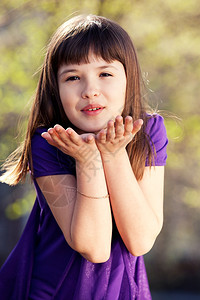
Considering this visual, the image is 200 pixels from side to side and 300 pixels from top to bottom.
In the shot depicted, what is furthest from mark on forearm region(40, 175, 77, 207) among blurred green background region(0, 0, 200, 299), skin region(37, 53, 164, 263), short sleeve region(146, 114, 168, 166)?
blurred green background region(0, 0, 200, 299)

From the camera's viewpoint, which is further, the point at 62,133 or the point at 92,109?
the point at 92,109

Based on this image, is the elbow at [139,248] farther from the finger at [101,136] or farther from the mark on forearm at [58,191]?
the finger at [101,136]

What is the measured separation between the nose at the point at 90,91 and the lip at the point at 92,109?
0.03 meters

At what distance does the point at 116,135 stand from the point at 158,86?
2.61 metres

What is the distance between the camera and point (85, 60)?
1607 mm

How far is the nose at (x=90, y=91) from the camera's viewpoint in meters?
1.57

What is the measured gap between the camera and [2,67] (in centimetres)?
386

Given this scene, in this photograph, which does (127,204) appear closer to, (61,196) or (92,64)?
(61,196)

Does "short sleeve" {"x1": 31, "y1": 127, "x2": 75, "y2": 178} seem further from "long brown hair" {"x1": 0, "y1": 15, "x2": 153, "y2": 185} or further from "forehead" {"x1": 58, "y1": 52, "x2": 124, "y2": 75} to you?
"forehead" {"x1": 58, "y1": 52, "x2": 124, "y2": 75}

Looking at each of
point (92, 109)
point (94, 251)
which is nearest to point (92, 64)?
point (92, 109)

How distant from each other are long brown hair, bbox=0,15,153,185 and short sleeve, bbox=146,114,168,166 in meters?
0.03

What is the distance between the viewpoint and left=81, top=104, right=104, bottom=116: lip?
1.59 meters

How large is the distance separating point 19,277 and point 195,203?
266 cm

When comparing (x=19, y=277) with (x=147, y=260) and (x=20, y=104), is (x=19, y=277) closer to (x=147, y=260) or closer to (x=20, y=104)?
(x=20, y=104)
